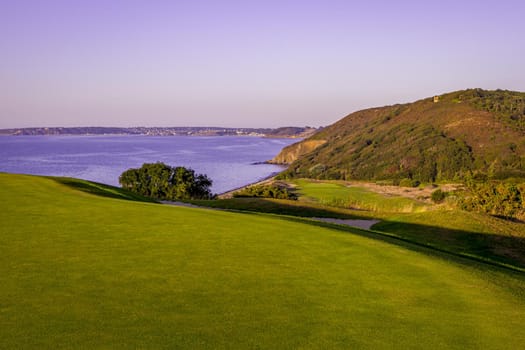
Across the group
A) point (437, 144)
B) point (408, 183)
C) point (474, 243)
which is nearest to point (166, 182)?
point (474, 243)

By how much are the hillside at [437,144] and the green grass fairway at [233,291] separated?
255 feet

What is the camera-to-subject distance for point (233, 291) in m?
7.29

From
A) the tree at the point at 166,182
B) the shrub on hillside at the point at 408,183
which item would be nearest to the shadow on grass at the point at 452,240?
the tree at the point at 166,182

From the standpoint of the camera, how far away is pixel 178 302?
671cm

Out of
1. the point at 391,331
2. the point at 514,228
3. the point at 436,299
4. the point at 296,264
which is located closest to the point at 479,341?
the point at 391,331

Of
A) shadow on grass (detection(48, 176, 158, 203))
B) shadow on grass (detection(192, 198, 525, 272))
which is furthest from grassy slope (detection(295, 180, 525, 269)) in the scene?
shadow on grass (detection(48, 176, 158, 203))

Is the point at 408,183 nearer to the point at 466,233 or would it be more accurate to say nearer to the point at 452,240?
the point at 466,233

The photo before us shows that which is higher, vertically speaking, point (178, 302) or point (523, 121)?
point (523, 121)

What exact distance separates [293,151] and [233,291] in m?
176

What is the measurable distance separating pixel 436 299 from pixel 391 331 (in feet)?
5.88

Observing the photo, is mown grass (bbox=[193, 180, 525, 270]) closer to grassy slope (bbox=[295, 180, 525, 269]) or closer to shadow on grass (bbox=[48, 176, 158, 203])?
grassy slope (bbox=[295, 180, 525, 269])

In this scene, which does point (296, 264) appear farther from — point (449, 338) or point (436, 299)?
point (449, 338)

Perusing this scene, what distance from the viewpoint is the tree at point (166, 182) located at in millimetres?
54250

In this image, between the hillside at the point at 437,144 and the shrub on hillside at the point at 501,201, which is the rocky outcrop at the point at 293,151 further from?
the shrub on hillside at the point at 501,201
